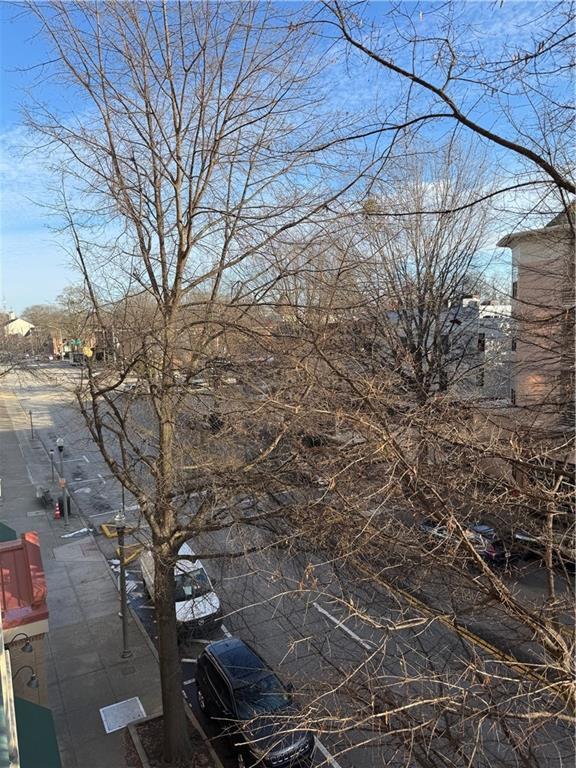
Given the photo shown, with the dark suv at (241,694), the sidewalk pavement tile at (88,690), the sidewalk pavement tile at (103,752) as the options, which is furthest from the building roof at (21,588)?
the dark suv at (241,694)

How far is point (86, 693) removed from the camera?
32.3 feet

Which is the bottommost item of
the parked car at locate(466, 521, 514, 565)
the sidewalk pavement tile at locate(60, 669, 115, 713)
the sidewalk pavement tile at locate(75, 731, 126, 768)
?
the sidewalk pavement tile at locate(60, 669, 115, 713)

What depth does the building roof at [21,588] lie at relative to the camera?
8172 mm

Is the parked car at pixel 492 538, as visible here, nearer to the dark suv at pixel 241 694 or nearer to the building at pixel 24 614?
the dark suv at pixel 241 694

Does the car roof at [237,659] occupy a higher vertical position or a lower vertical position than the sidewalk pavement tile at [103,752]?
higher

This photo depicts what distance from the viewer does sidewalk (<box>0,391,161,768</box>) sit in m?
8.67

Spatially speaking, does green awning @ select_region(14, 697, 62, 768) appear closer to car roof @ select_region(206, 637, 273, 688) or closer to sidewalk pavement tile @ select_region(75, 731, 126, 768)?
sidewalk pavement tile @ select_region(75, 731, 126, 768)

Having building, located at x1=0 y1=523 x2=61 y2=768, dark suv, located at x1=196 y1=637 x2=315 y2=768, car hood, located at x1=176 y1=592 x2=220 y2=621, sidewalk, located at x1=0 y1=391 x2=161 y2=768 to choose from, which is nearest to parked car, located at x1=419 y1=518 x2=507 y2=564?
dark suv, located at x1=196 y1=637 x2=315 y2=768

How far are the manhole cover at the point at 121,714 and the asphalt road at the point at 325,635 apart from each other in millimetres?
1004

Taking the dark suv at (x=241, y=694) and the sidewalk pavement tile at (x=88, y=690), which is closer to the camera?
the dark suv at (x=241, y=694)

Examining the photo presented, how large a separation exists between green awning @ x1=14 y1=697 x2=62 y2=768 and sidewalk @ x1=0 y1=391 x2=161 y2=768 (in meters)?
1.89

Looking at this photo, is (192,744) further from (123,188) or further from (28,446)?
(28,446)

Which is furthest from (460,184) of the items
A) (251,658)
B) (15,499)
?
(15,499)

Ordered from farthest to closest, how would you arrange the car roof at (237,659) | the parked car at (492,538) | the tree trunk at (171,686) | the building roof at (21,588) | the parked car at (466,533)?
1. the car roof at (237,659)
2. the building roof at (21,588)
3. the tree trunk at (171,686)
4. the parked car at (492,538)
5. the parked car at (466,533)
